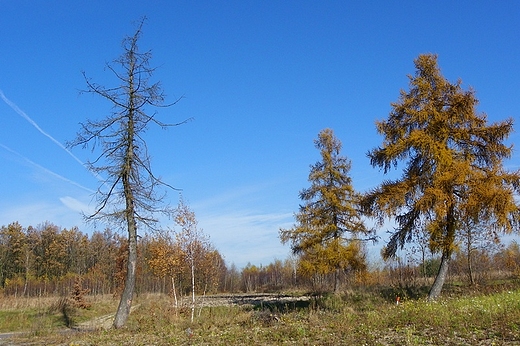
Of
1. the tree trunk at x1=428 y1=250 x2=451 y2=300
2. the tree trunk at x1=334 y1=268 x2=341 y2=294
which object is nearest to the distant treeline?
the tree trunk at x1=334 y1=268 x2=341 y2=294

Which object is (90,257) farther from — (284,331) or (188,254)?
(284,331)

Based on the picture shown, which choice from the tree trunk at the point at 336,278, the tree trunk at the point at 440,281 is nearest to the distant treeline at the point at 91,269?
the tree trunk at the point at 336,278

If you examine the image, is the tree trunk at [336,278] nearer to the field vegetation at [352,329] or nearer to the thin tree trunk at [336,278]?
the thin tree trunk at [336,278]

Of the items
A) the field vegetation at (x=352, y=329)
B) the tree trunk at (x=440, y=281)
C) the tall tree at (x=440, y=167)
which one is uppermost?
the tall tree at (x=440, y=167)

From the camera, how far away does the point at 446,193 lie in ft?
60.2

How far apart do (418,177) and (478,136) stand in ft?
10.3

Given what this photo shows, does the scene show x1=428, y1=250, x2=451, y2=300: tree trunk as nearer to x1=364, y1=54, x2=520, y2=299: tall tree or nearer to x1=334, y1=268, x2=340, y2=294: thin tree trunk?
x1=364, y1=54, x2=520, y2=299: tall tree

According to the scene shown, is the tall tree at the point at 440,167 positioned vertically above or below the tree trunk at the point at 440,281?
above

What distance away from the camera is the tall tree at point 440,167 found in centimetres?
1794

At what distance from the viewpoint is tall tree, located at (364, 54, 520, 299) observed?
17.9 meters

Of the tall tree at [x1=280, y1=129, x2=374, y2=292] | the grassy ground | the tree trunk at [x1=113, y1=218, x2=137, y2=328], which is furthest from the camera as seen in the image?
the tall tree at [x1=280, y1=129, x2=374, y2=292]

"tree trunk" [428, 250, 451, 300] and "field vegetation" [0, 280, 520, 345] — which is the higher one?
"tree trunk" [428, 250, 451, 300]

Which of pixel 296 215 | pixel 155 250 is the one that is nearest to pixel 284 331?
pixel 155 250

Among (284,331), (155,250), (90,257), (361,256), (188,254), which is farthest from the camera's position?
(90,257)
